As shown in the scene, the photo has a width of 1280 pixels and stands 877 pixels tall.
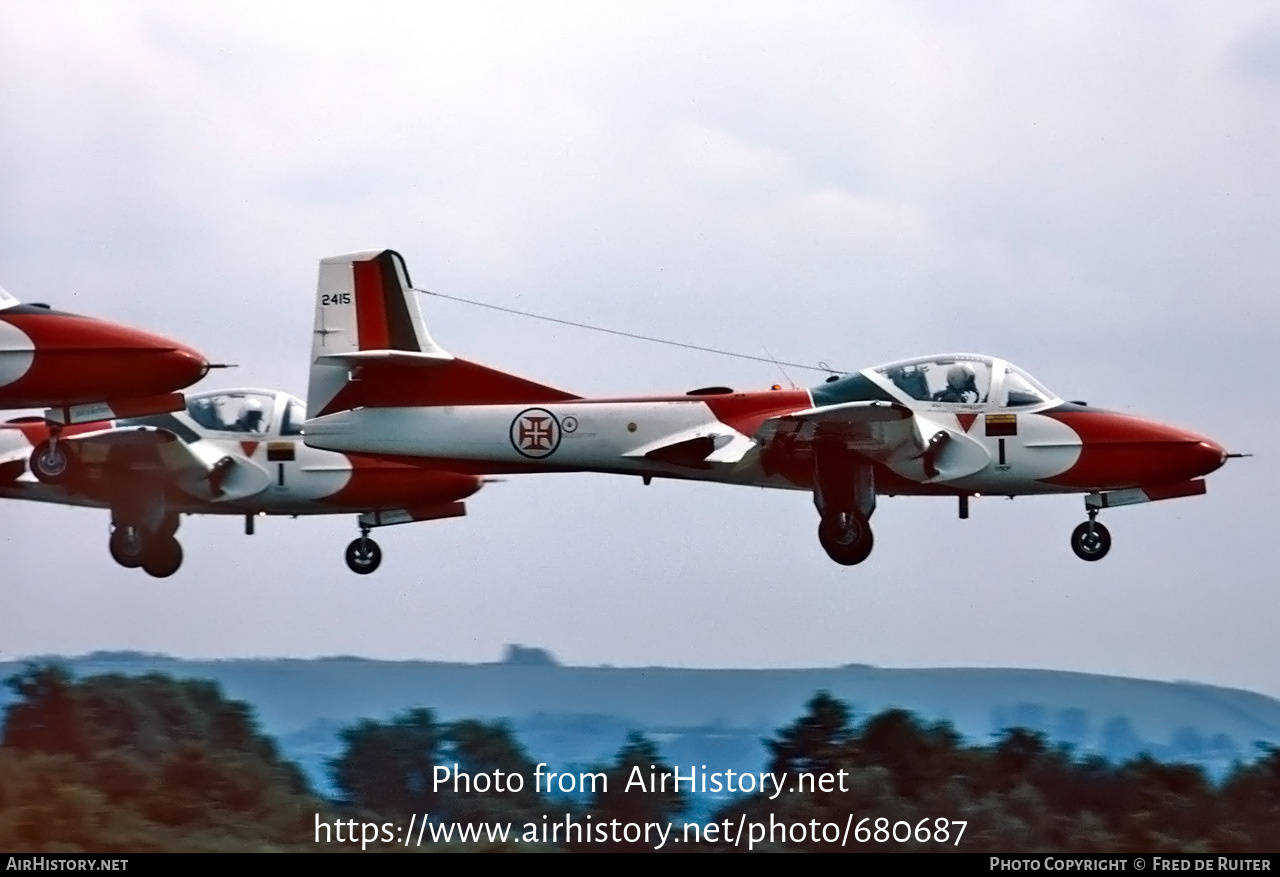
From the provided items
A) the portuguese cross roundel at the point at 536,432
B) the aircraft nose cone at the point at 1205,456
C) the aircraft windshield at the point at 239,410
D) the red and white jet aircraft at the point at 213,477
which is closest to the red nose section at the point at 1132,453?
the aircraft nose cone at the point at 1205,456

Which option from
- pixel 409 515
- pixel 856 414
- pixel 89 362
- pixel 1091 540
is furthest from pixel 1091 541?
pixel 89 362

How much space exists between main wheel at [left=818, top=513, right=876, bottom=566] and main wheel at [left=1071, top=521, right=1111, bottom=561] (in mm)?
2328

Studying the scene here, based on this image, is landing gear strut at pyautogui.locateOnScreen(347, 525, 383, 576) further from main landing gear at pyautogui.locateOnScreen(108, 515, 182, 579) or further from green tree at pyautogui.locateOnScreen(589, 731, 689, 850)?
green tree at pyautogui.locateOnScreen(589, 731, 689, 850)

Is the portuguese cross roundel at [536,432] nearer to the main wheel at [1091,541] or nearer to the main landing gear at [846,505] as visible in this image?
the main landing gear at [846,505]

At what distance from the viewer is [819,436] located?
27.8 m

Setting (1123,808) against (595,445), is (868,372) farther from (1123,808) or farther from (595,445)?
(1123,808)

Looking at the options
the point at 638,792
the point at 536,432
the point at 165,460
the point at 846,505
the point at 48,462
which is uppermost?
the point at 536,432

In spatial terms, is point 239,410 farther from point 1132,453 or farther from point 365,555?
point 1132,453

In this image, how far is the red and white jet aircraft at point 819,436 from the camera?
28109mm

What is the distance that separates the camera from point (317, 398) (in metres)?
29.1

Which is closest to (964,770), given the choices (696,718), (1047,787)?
(1047,787)

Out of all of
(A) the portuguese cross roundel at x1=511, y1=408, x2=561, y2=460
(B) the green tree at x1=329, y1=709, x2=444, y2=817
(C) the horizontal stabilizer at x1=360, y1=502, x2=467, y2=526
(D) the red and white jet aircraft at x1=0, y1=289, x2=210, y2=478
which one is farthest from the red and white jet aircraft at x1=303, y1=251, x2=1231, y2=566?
(C) the horizontal stabilizer at x1=360, y1=502, x2=467, y2=526

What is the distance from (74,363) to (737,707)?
7.97m

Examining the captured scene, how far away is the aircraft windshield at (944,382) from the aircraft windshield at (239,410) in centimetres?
864
